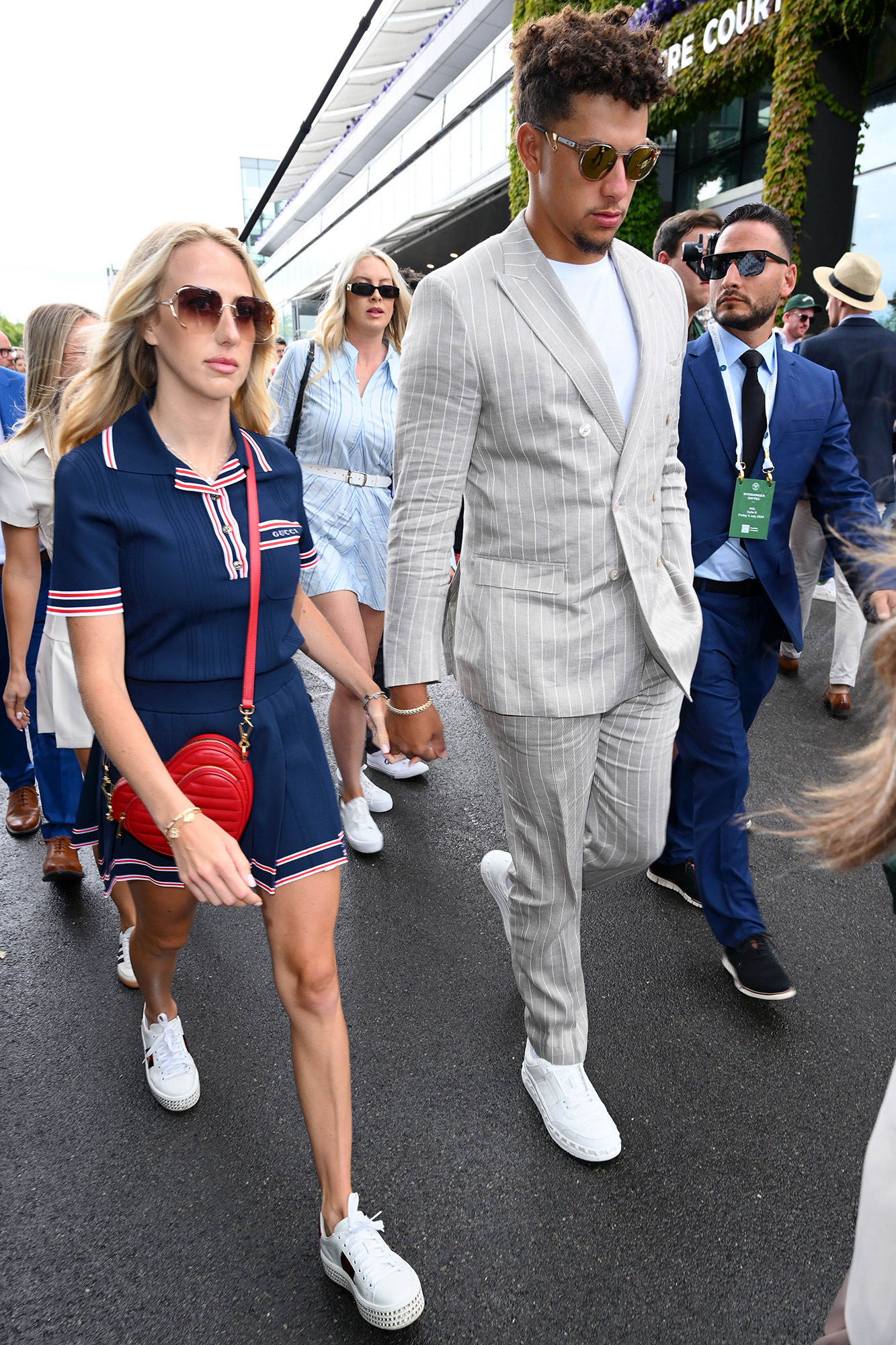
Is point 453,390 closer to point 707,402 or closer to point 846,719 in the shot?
point 707,402

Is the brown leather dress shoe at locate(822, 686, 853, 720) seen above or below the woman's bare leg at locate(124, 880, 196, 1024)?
below

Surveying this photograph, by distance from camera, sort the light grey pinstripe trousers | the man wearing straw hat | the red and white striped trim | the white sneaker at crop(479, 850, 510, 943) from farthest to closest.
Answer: the man wearing straw hat
the white sneaker at crop(479, 850, 510, 943)
the light grey pinstripe trousers
the red and white striped trim

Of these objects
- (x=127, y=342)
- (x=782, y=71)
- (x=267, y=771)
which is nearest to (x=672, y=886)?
(x=267, y=771)

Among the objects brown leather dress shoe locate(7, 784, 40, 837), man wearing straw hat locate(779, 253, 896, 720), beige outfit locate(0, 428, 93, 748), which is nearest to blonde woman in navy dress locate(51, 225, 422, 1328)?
beige outfit locate(0, 428, 93, 748)

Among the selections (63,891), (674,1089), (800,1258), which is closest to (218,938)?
(63,891)

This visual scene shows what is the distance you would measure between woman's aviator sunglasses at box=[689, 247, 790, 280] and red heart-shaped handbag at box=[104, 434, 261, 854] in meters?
1.99

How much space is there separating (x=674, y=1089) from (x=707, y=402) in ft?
6.81

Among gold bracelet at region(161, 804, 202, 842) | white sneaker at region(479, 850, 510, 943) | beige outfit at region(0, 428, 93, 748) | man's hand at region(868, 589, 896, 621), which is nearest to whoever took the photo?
gold bracelet at region(161, 804, 202, 842)

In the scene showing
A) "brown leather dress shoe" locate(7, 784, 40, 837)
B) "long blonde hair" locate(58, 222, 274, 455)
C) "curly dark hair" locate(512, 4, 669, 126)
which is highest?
"curly dark hair" locate(512, 4, 669, 126)

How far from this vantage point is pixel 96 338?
78.5 inches

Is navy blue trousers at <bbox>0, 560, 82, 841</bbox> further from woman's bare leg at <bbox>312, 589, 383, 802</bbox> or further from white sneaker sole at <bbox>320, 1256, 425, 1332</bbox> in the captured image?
white sneaker sole at <bbox>320, 1256, 425, 1332</bbox>

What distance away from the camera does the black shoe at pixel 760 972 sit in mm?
2867

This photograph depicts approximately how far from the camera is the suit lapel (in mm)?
2029

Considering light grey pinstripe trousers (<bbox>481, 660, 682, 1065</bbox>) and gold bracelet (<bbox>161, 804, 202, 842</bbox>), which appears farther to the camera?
light grey pinstripe trousers (<bbox>481, 660, 682, 1065</bbox>)
